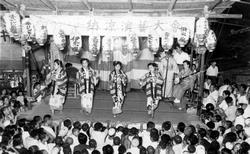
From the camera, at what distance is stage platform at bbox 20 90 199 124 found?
10.5 meters

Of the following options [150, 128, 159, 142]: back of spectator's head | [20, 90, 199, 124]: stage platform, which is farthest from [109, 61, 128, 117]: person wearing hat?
[150, 128, 159, 142]: back of spectator's head

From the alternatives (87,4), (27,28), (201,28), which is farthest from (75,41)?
(201,28)

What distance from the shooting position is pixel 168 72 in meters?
12.4

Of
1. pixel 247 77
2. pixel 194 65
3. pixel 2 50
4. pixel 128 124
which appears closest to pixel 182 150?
pixel 128 124

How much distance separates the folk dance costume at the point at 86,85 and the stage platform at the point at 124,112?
0.40 metres

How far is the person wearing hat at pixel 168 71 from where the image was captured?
12.4m

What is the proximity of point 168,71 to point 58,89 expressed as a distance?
4.29 meters

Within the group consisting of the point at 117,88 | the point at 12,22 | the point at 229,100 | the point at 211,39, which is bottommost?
the point at 229,100

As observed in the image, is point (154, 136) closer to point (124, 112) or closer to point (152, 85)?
point (152, 85)

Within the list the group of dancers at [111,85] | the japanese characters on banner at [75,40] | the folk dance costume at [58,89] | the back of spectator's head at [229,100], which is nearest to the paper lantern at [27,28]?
the japanese characters on banner at [75,40]

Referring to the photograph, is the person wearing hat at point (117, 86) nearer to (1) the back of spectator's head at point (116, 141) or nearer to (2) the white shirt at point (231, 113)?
(2) the white shirt at point (231, 113)

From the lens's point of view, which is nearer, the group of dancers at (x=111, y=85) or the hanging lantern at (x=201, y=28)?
the hanging lantern at (x=201, y=28)

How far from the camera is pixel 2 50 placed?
52.1ft

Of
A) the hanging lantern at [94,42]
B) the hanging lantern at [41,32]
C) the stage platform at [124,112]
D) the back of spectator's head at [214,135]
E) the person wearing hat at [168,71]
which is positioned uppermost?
the hanging lantern at [41,32]
